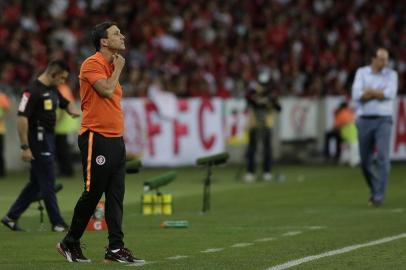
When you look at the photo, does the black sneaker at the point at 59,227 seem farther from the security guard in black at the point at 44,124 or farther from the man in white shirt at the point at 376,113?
the man in white shirt at the point at 376,113

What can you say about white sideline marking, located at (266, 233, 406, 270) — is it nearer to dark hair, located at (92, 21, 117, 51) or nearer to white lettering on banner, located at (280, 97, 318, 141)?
dark hair, located at (92, 21, 117, 51)

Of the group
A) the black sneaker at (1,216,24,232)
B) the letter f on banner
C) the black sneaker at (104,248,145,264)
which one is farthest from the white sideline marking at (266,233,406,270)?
the letter f on banner

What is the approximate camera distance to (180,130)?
1183 inches

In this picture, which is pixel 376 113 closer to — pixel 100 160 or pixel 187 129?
pixel 100 160

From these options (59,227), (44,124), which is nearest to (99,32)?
(44,124)

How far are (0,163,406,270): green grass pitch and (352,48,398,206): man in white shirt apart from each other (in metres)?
0.45

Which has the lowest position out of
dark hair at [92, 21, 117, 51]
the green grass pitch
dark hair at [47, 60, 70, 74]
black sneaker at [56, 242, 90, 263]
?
the green grass pitch

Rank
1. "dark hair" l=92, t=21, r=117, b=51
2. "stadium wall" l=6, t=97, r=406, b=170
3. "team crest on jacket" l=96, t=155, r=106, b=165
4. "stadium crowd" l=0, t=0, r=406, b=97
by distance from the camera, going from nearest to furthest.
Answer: "team crest on jacket" l=96, t=155, r=106, b=165
"dark hair" l=92, t=21, r=117, b=51
"stadium wall" l=6, t=97, r=406, b=170
"stadium crowd" l=0, t=0, r=406, b=97

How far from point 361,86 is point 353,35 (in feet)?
59.0

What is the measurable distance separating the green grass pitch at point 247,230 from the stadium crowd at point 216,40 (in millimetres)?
8173

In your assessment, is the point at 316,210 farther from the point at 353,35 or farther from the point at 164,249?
the point at 353,35

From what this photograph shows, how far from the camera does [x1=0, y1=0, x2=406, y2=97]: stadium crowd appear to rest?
107 ft

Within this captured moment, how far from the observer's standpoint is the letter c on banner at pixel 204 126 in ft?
98.7

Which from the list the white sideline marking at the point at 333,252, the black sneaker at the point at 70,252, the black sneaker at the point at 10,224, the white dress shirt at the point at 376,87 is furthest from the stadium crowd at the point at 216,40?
the black sneaker at the point at 70,252
